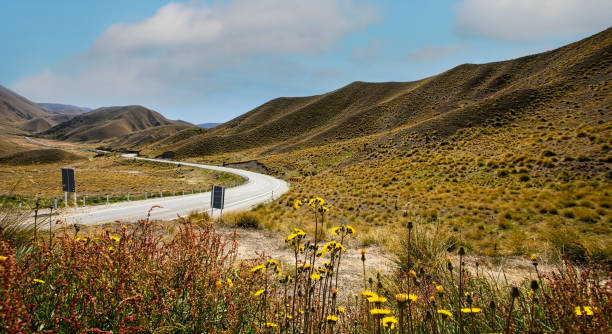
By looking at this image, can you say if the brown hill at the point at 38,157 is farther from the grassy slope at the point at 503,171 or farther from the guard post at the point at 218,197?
the guard post at the point at 218,197

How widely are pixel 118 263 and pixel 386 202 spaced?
2004 cm

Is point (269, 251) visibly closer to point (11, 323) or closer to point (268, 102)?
point (11, 323)

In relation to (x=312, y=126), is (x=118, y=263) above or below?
below

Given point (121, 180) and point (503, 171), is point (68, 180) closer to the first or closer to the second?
point (503, 171)

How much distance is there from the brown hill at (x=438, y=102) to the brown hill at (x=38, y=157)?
1563 inches

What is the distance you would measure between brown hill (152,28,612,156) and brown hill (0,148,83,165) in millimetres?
39698

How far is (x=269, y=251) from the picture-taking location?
30.0ft

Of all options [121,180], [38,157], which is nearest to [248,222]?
[121,180]

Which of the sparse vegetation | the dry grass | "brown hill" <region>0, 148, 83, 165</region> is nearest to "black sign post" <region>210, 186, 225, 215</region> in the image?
the sparse vegetation

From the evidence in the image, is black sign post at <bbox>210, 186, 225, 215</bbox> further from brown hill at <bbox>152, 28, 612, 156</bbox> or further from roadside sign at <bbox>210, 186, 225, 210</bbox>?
brown hill at <bbox>152, 28, 612, 156</bbox>

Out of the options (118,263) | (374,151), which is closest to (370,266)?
(118,263)

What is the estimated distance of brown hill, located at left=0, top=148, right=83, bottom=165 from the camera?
94.2 metres

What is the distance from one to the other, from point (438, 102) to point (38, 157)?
138 m

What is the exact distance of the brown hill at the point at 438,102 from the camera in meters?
43.8
